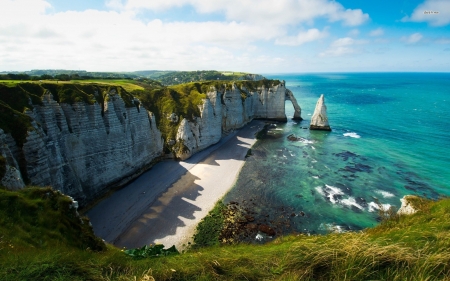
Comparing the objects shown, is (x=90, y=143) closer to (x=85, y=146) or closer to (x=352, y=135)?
(x=85, y=146)

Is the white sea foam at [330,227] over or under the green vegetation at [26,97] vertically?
under

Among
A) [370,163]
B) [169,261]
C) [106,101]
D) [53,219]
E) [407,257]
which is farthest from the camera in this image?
[370,163]

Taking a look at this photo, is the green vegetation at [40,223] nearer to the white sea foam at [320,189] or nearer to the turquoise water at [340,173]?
the turquoise water at [340,173]

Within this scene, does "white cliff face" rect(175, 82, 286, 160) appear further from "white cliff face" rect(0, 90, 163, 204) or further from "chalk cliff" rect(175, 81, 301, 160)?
"white cliff face" rect(0, 90, 163, 204)

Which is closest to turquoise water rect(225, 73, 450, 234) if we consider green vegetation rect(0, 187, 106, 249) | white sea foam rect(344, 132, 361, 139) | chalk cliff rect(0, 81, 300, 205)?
white sea foam rect(344, 132, 361, 139)

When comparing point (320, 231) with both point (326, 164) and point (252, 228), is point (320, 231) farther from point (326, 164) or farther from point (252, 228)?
point (326, 164)

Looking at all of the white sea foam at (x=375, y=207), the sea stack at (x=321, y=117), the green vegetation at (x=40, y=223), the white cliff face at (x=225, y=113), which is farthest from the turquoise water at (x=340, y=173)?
the green vegetation at (x=40, y=223)

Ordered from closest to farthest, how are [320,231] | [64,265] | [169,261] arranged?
[64,265]
[169,261]
[320,231]

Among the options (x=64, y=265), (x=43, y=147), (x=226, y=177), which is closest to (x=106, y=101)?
(x=43, y=147)
